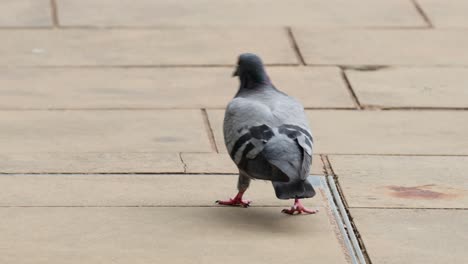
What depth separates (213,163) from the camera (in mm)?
8312

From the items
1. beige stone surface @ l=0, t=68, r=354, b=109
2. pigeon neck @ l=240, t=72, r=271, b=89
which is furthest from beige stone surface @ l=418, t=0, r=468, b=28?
pigeon neck @ l=240, t=72, r=271, b=89

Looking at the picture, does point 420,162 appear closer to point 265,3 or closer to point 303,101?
point 303,101

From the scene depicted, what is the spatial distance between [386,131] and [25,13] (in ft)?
15.3

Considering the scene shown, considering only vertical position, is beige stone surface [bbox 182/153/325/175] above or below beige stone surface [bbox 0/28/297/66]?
above

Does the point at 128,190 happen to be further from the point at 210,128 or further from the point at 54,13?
the point at 54,13

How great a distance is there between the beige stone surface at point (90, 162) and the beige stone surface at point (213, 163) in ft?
0.25

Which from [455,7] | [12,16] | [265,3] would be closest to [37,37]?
[12,16]

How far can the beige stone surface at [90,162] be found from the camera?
8.12 metres

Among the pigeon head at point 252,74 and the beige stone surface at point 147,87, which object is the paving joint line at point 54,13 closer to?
the beige stone surface at point 147,87

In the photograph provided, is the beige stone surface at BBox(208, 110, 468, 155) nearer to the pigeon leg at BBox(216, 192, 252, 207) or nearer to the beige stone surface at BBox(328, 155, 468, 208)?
the beige stone surface at BBox(328, 155, 468, 208)

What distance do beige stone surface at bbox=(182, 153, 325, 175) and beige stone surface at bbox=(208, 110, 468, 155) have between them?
19 cm

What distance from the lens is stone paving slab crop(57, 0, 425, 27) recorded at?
1216 centimetres

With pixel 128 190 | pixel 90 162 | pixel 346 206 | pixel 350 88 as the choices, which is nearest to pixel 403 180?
pixel 346 206

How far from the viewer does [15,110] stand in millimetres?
9445
